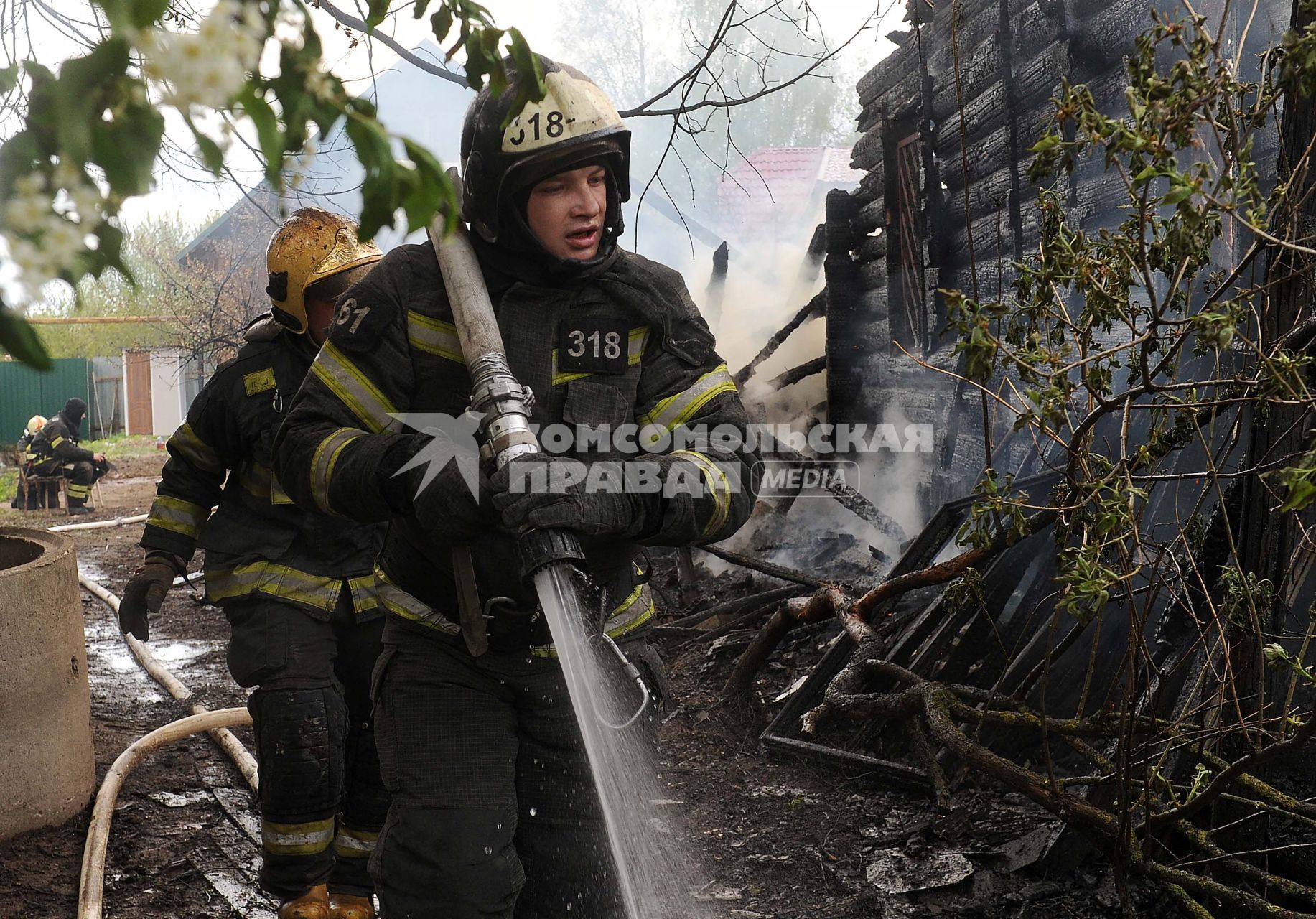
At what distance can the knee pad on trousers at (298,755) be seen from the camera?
3199 millimetres

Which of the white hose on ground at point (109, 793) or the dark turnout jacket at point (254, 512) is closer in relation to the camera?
the white hose on ground at point (109, 793)

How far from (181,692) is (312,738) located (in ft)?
8.80

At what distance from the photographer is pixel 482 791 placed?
238 cm

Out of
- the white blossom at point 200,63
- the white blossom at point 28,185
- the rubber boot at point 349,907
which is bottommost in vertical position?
the rubber boot at point 349,907

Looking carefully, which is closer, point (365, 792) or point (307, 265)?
point (365, 792)

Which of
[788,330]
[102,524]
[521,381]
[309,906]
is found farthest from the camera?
[102,524]

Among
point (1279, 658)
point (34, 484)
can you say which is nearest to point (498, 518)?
point (1279, 658)

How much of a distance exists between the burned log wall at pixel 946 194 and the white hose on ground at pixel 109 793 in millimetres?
3743

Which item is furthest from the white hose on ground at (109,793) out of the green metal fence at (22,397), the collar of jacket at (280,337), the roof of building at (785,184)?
the green metal fence at (22,397)

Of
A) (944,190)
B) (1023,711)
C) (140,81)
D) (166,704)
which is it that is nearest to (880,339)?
(944,190)

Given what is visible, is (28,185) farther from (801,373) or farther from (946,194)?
(801,373)

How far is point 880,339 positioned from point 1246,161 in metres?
5.24

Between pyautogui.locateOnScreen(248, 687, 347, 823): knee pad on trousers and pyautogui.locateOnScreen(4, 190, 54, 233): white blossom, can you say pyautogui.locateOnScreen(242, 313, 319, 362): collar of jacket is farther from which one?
pyautogui.locateOnScreen(4, 190, 54, 233): white blossom

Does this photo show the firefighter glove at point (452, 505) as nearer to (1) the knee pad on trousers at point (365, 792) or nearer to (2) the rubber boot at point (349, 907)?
(1) the knee pad on trousers at point (365, 792)
